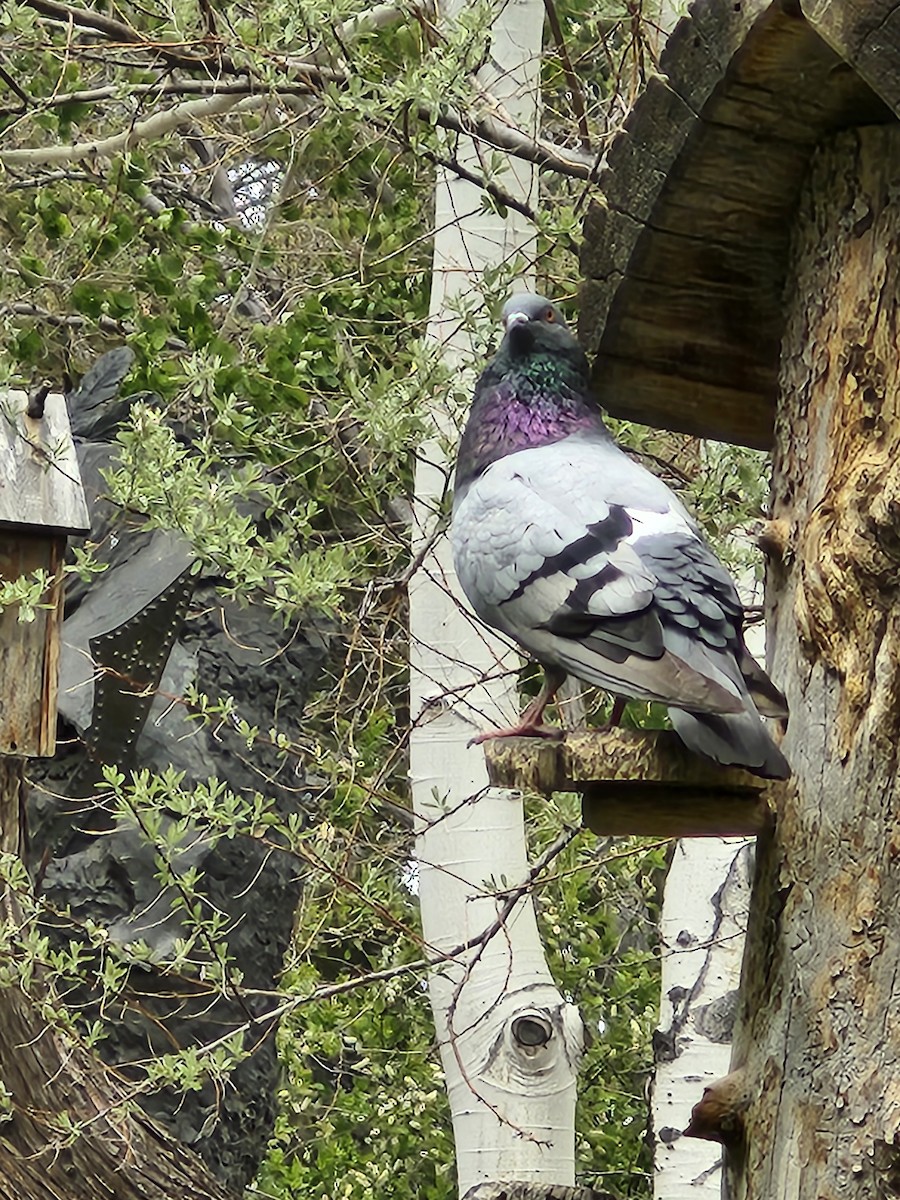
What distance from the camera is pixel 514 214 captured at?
3.56m

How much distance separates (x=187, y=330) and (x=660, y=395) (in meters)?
2.19

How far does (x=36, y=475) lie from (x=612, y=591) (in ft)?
6.24

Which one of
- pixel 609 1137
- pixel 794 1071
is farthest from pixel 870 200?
pixel 609 1137

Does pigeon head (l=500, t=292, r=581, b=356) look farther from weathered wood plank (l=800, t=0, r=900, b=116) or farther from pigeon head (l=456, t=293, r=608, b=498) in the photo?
weathered wood plank (l=800, t=0, r=900, b=116)

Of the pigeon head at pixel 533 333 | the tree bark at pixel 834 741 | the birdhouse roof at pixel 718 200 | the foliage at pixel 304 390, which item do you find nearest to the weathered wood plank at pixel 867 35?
the birdhouse roof at pixel 718 200

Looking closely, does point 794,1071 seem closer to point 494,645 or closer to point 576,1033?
point 576,1033

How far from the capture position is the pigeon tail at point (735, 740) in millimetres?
1591

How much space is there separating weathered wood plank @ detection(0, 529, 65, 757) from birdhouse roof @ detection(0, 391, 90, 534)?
0.16 ft

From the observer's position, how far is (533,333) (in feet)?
6.98

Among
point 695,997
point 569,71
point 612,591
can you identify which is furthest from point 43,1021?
point 612,591

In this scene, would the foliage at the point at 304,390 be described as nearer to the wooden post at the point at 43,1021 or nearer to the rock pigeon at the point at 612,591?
the wooden post at the point at 43,1021

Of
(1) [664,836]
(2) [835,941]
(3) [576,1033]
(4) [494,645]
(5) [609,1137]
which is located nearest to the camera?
(2) [835,941]

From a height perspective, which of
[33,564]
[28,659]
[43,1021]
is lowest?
[43,1021]

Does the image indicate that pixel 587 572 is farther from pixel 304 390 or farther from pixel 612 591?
pixel 304 390
